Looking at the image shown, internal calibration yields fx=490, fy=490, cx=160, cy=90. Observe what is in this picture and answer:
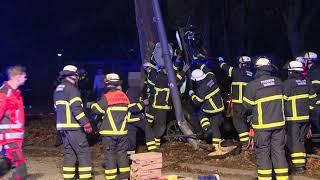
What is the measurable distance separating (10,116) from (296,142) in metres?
5.26

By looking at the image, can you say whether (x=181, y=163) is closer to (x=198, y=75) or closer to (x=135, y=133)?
(x=135, y=133)

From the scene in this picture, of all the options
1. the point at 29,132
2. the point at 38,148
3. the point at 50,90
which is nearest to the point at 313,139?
the point at 38,148

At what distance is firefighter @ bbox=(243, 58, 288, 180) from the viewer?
806 centimetres

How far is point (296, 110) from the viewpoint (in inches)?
369

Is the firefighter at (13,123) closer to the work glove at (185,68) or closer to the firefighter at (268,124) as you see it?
the firefighter at (268,124)

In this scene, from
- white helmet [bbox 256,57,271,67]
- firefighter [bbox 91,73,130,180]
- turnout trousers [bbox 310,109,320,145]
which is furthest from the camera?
turnout trousers [bbox 310,109,320,145]

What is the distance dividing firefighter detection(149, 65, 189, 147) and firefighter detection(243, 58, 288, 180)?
350 centimetres

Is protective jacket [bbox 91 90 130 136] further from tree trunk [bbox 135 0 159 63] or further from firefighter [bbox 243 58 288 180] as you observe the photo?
tree trunk [bbox 135 0 159 63]

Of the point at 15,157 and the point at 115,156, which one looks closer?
the point at 15,157

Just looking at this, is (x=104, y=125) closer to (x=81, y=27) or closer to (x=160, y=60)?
(x=160, y=60)

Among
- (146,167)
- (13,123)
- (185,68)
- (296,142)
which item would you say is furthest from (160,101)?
(13,123)

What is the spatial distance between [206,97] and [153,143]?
1567 millimetres

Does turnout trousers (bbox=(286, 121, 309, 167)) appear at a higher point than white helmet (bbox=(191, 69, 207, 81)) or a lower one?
lower

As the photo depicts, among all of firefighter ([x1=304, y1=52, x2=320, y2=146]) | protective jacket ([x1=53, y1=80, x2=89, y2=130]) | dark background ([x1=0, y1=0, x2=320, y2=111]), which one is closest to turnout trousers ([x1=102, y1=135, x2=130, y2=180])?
protective jacket ([x1=53, y1=80, x2=89, y2=130])
